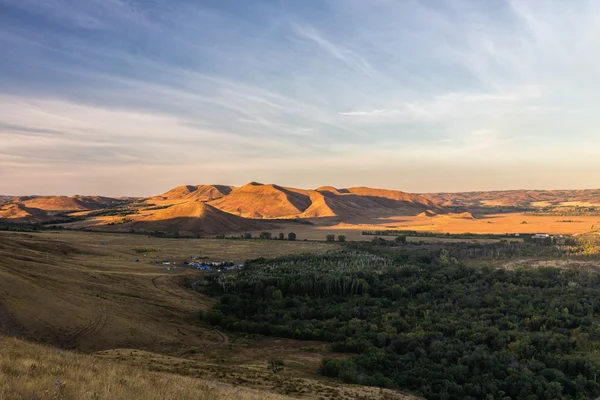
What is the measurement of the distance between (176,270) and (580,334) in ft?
185

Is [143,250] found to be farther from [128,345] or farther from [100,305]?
[128,345]

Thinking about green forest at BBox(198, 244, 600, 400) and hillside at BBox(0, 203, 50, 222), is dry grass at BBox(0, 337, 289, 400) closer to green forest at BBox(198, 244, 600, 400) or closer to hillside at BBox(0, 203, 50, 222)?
green forest at BBox(198, 244, 600, 400)

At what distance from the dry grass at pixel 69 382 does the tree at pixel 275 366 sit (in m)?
14.5

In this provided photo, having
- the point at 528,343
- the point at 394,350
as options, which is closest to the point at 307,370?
the point at 394,350

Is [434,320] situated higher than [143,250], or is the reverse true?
[143,250]

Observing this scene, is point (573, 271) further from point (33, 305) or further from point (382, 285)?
point (33, 305)

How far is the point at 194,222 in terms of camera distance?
13325cm

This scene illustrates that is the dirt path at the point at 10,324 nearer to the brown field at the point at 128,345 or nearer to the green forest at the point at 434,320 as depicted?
the brown field at the point at 128,345

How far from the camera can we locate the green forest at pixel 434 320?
92.6 feet

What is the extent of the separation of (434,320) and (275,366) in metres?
20.5

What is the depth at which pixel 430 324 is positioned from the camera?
39500mm

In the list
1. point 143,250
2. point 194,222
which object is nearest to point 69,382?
point 143,250

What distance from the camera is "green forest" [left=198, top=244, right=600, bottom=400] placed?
28.2m

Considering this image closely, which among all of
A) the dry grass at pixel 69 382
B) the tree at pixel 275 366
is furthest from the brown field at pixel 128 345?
the tree at pixel 275 366
